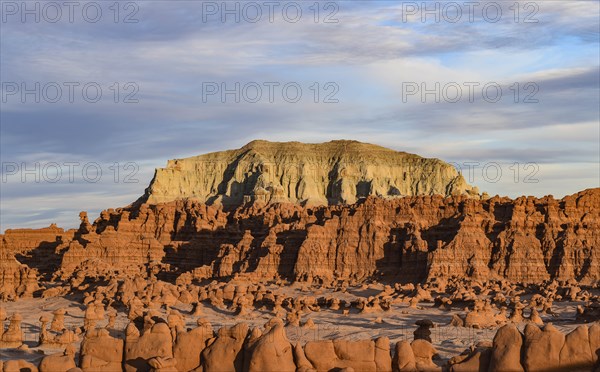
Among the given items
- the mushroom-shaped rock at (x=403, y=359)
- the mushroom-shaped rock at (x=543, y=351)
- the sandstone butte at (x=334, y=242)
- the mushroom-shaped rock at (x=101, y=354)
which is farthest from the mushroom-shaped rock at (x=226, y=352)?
the sandstone butte at (x=334, y=242)

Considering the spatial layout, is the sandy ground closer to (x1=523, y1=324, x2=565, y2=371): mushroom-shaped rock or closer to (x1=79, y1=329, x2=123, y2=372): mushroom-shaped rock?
(x1=79, y1=329, x2=123, y2=372): mushroom-shaped rock

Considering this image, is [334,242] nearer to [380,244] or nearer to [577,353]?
[380,244]

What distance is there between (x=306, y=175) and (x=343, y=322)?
73.9 metres

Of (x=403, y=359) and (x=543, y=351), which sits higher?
(x=543, y=351)

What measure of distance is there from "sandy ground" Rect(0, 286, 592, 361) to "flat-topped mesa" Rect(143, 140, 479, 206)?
180 ft

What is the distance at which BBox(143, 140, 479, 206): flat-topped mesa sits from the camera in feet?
386

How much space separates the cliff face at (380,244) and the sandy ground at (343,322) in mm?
9431

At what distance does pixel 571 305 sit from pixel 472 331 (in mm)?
15113

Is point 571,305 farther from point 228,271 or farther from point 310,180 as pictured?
point 310,180

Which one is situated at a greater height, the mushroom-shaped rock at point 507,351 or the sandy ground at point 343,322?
the mushroom-shaped rock at point 507,351

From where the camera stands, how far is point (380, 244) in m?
74.1

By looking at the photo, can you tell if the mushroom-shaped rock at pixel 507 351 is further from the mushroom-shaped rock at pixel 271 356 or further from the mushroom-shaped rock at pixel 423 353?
the mushroom-shaped rock at pixel 271 356

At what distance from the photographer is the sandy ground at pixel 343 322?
36562 mm

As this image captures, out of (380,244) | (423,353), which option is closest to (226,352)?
(423,353)
